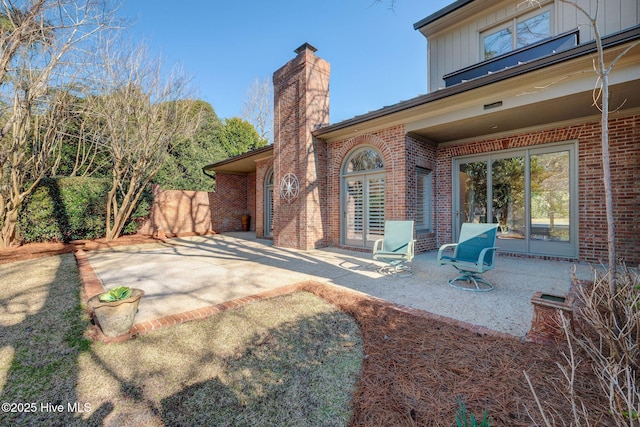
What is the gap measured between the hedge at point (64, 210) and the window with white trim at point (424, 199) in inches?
423

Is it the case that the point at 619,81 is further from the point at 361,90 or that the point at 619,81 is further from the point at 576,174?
the point at 361,90

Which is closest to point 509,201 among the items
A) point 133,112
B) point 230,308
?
point 230,308

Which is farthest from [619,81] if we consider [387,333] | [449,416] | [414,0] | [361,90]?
[361,90]

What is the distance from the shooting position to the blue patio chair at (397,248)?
4.93m

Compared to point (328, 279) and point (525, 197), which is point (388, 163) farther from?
point (328, 279)

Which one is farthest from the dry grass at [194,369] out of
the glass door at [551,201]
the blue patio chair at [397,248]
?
the glass door at [551,201]

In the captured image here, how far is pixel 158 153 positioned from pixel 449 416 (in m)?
10.9

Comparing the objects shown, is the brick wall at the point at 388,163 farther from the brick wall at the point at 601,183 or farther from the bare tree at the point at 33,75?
the bare tree at the point at 33,75

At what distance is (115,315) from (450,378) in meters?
2.89

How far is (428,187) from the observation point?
743 cm

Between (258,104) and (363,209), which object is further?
(258,104)

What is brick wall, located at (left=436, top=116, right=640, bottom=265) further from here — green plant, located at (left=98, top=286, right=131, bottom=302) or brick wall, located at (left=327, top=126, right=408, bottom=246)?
green plant, located at (left=98, top=286, right=131, bottom=302)

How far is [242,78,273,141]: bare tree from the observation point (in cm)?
1980

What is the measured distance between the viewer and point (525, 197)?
6.31 meters
